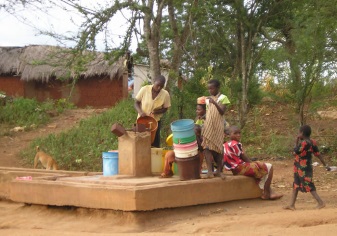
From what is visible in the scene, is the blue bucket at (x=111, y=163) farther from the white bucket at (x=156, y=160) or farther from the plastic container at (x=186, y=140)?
the plastic container at (x=186, y=140)

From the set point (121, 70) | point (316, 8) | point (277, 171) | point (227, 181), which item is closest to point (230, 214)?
point (227, 181)

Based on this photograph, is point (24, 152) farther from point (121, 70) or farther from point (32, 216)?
point (32, 216)

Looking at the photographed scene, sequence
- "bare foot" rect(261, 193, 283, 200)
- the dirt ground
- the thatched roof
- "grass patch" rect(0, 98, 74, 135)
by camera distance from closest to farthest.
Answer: the dirt ground
"bare foot" rect(261, 193, 283, 200)
"grass patch" rect(0, 98, 74, 135)
the thatched roof

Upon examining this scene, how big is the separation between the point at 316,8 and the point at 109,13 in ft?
14.8

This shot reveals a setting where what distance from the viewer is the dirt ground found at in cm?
630

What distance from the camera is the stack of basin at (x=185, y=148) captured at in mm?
7531

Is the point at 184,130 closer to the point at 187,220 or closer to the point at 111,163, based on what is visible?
the point at 187,220

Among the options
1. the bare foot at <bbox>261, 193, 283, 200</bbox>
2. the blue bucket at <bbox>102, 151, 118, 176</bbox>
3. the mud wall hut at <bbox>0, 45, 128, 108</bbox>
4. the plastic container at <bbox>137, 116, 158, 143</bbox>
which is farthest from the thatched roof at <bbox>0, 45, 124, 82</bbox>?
the bare foot at <bbox>261, 193, 283, 200</bbox>

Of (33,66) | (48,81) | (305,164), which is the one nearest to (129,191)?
(305,164)

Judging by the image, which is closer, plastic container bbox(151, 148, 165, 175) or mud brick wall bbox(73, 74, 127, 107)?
plastic container bbox(151, 148, 165, 175)

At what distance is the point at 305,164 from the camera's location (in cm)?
748

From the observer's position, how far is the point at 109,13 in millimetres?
12656

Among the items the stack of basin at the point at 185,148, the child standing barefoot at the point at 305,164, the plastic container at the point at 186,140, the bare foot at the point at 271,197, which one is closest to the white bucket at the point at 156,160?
the stack of basin at the point at 185,148

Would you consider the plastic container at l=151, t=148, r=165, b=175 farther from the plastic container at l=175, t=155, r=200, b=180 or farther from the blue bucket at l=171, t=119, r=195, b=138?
the blue bucket at l=171, t=119, r=195, b=138
